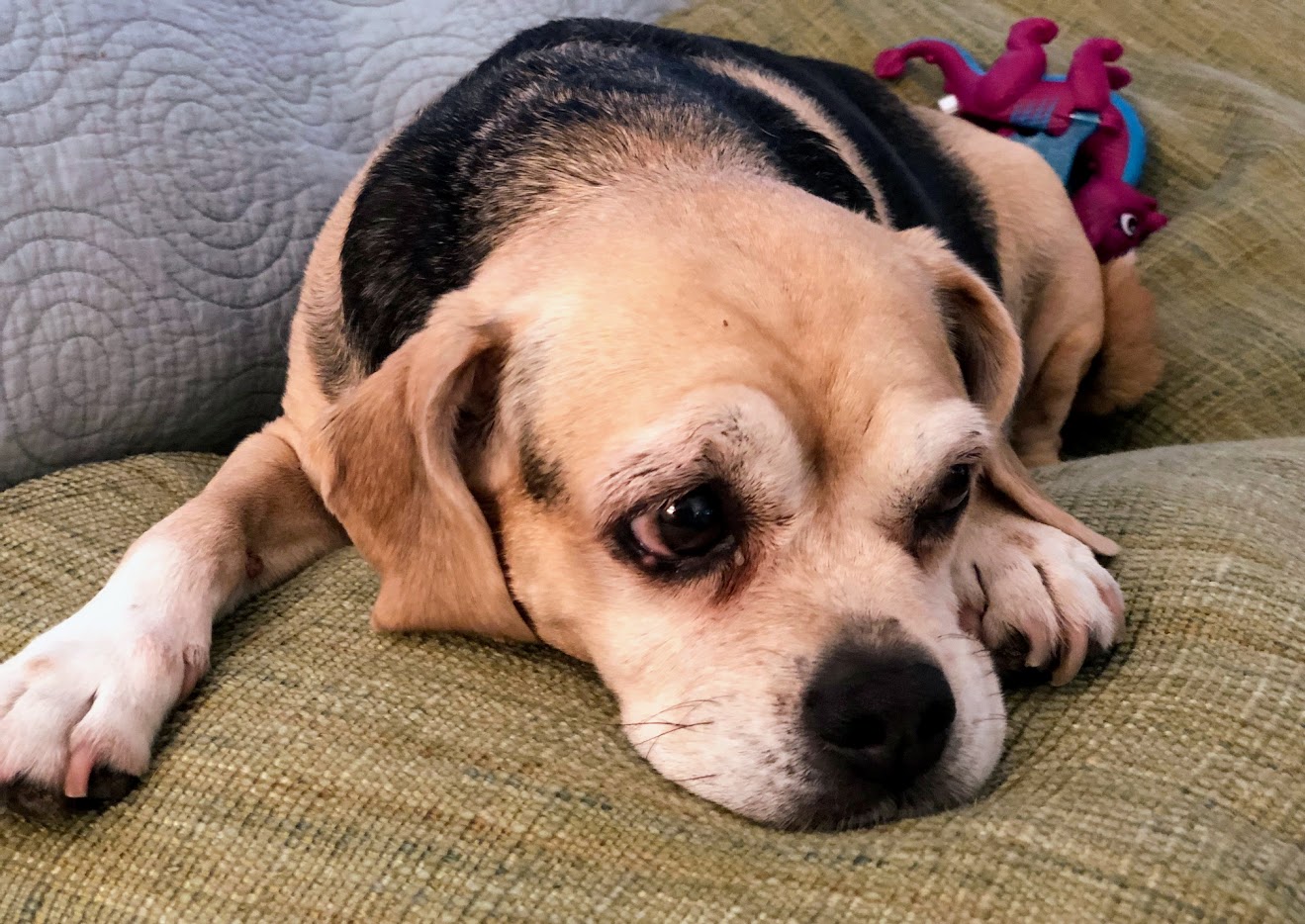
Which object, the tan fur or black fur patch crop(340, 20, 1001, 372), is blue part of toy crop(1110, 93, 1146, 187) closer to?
the tan fur

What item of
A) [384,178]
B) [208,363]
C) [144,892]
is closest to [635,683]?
[144,892]

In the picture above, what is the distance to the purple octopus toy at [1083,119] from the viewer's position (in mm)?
3488

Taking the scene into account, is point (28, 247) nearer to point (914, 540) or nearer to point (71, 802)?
point (71, 802)

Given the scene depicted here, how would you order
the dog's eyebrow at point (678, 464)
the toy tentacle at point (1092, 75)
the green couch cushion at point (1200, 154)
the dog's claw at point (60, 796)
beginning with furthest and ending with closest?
the toy tentacle at point (1092, 75), the green couch cushion at point (1200, 154), the dog's eyebrow at point (678, 464), the dog's claw at point (60, 796)

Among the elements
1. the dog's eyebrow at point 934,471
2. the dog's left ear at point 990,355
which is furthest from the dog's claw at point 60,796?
the dog's left ear at point 990,355

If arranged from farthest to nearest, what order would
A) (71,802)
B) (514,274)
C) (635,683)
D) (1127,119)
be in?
(1127,119) < (514,274) < (635,683) < (71,802)

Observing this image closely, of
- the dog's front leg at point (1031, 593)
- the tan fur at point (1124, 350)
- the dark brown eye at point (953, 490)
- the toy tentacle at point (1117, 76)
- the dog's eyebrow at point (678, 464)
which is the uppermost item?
the dog's eyebrow at point (678, 464)

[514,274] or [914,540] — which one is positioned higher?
[514,274]

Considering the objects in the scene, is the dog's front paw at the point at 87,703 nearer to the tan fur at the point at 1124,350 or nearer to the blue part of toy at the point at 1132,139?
the tan fur at the point at 1124,350

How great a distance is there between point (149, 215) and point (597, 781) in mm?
1901

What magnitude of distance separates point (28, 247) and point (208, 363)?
0.46 meters

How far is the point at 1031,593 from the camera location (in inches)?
72.7

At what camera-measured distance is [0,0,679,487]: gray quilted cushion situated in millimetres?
2453

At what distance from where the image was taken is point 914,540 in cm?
178
